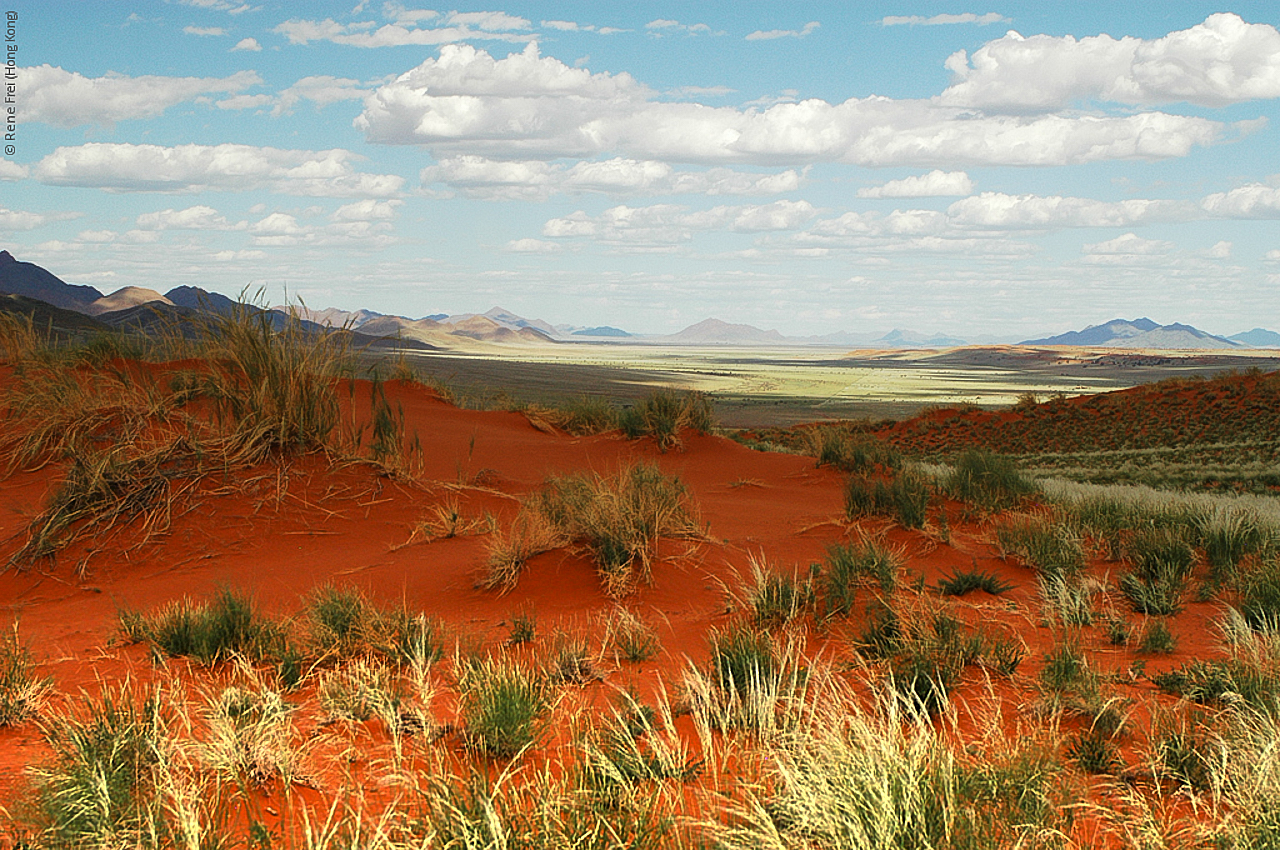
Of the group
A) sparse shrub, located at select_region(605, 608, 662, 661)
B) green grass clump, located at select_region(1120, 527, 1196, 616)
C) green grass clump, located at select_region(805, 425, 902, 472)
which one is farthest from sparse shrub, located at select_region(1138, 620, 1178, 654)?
green grass clump, located at select_region(805, 425, 902, 472)

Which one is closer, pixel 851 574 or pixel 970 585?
pixel 851 574

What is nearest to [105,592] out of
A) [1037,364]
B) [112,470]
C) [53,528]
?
[53,528]

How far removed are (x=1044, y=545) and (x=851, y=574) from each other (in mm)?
2785

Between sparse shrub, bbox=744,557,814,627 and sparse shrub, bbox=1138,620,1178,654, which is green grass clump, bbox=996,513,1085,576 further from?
sparse shrub, bbox=744,557,814,627

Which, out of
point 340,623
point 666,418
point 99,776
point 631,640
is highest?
point 666,418

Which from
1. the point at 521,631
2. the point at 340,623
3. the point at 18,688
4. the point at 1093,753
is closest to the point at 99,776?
the point at 18,688

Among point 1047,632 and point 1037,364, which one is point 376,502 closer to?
point 1047,632

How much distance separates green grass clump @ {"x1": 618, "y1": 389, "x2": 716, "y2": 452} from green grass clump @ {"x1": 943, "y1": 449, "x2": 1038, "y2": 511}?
4.77 meters

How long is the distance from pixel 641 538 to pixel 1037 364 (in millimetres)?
172596

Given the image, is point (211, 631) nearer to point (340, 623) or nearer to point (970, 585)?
point (340, 623)

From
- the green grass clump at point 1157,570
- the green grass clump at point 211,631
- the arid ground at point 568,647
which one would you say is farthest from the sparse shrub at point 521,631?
the green grass clump at point 1157,570

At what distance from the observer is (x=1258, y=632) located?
6.09 m

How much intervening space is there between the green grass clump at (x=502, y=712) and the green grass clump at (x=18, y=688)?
197 cm

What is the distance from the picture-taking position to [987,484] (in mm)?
13070
